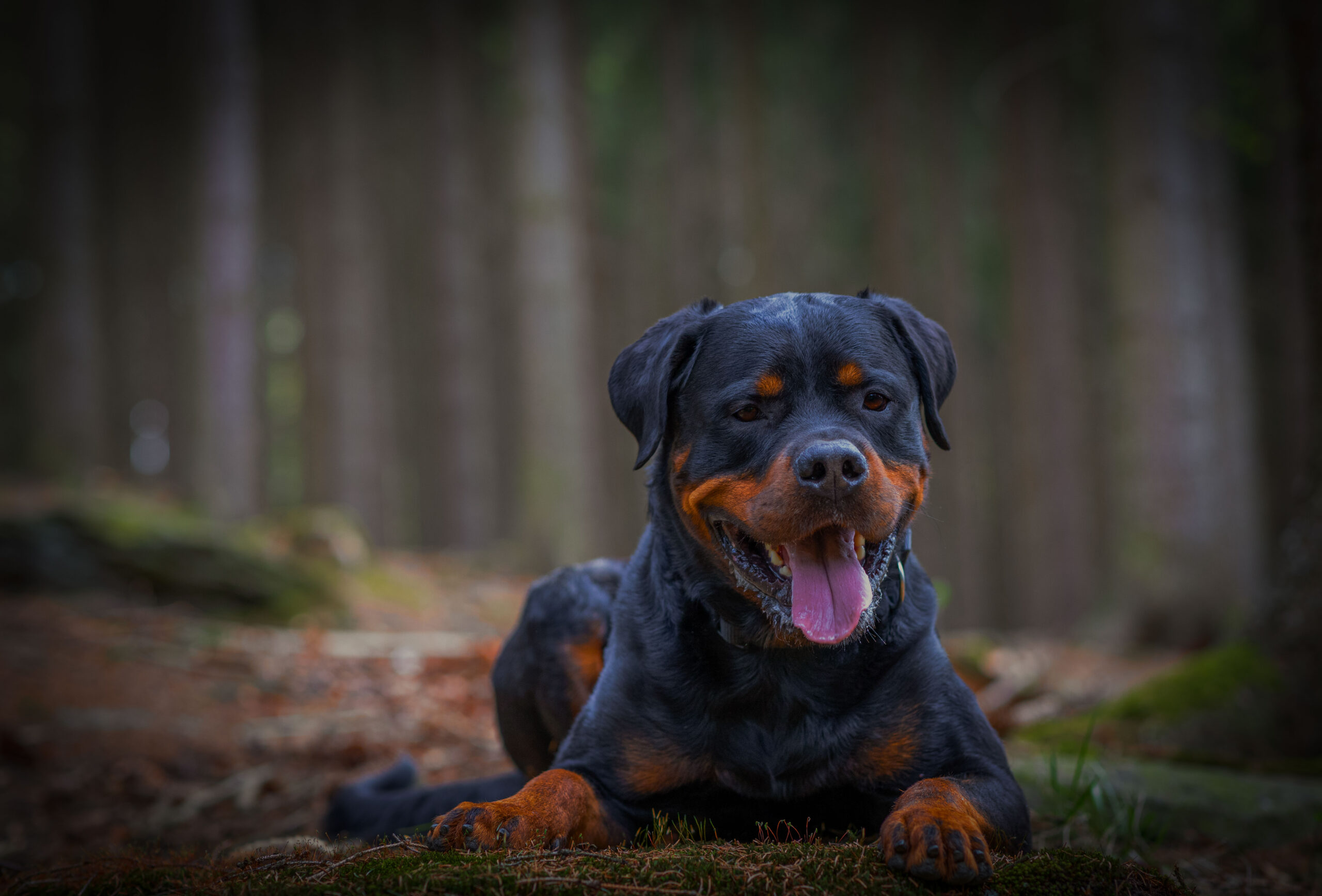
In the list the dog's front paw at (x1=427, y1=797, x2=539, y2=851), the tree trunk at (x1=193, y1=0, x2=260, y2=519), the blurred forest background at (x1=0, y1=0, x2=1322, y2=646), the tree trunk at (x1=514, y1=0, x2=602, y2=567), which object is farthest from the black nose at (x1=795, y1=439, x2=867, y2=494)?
the tree trunk at (x1=193, y1=0, x2=260, y2=519)

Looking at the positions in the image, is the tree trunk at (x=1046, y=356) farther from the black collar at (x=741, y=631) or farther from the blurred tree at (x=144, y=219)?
the blurred tree at (x=144, y=219)

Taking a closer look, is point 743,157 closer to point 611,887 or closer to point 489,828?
point 489,828

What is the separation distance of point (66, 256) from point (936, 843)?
48.7 feet

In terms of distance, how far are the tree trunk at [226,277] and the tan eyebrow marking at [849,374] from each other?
10.1m

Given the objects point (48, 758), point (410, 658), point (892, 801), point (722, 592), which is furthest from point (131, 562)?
point (892, 801)

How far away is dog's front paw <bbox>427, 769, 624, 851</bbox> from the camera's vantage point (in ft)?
7.35

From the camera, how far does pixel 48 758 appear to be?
502 cm

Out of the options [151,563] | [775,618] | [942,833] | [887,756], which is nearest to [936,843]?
[942,833]

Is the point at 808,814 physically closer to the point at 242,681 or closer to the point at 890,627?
the point at 890,627

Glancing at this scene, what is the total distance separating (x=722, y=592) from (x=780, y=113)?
20.0m

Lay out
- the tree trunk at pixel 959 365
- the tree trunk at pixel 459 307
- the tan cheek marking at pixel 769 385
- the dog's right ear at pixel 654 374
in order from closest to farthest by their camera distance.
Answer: the tan cheek marking at pixel 769 385, the dog's right ear at pixel 654 374, the tree trunk at pixel 959 365, the tree trunk at pixel 459 307

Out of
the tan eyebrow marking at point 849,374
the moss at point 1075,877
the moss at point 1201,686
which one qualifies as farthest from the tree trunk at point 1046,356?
the moss at point 1075,877

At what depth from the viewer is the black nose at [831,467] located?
99.4 inches

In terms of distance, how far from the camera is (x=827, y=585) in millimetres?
2691
